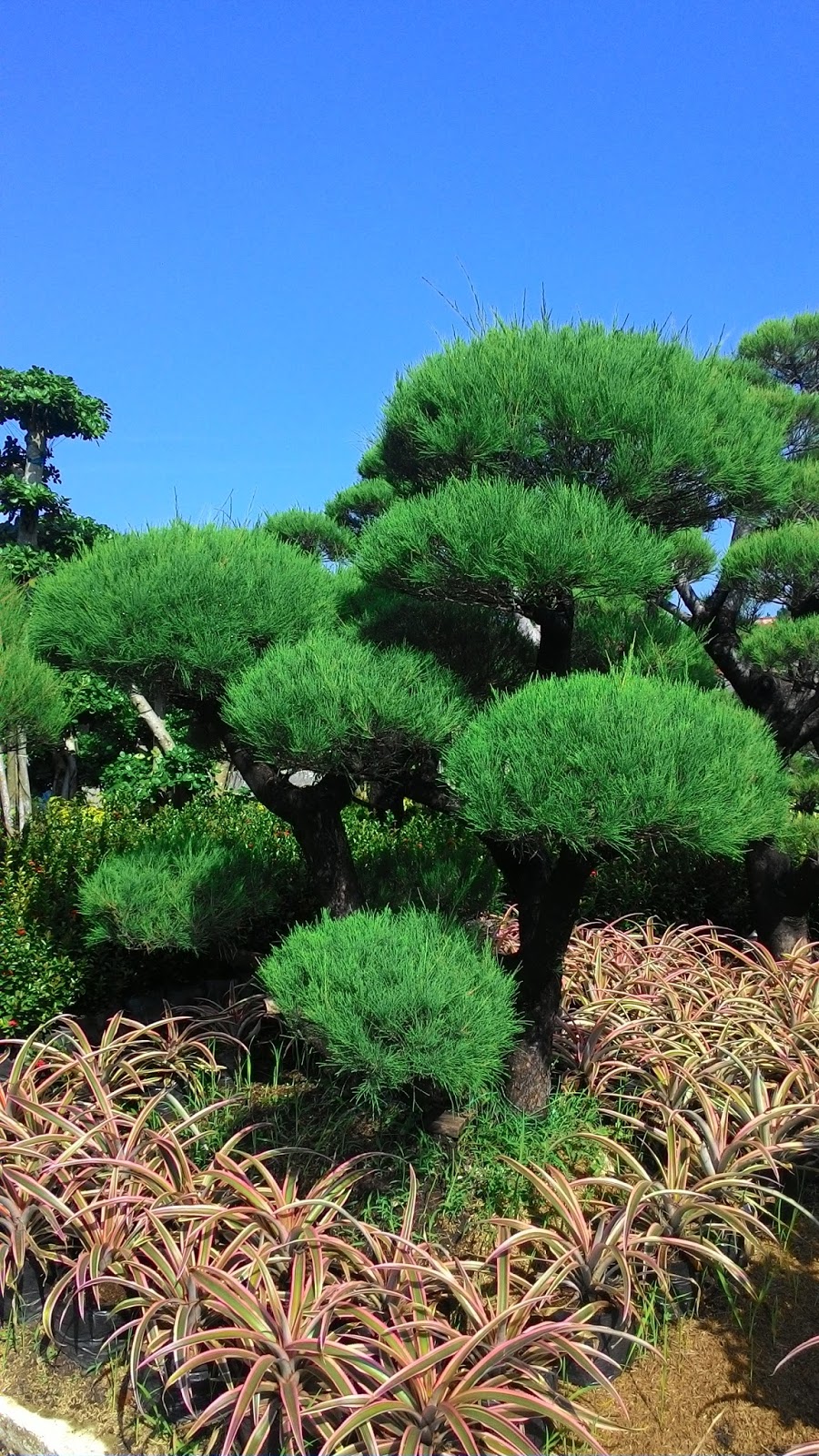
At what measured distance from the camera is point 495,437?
2.53 m

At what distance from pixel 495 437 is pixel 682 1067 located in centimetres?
194

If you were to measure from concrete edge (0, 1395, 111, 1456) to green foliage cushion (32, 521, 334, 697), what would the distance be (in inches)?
68.2

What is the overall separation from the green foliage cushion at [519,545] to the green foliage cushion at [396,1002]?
905 millimetres

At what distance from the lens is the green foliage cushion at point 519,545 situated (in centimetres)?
233

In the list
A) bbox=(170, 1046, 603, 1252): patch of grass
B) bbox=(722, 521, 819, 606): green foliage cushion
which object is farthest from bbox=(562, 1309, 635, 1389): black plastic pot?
bbox=(722, 521, 819, 606): green foliage cushion

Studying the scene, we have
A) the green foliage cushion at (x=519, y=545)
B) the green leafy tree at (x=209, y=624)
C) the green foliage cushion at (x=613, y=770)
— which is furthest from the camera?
the green leafy tree at (x=209, y=624)

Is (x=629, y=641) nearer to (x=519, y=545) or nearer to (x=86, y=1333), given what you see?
(x=519, y=545)

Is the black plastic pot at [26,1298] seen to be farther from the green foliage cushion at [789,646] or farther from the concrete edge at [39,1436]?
the green foliage cushion at [789,646]

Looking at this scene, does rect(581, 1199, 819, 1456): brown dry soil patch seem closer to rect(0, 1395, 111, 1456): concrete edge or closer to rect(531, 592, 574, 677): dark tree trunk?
rect(0, 1395, 111, 1456): concrete edge

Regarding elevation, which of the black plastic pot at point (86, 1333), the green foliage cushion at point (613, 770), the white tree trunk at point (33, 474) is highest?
the white tree trunk at point (33, 474)

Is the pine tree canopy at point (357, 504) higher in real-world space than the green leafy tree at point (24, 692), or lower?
higher

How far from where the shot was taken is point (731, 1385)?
2010 mm

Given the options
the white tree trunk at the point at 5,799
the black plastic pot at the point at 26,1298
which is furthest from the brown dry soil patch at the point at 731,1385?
the white tree trunk at the point at 5,799

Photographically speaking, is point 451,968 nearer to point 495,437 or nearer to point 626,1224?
point 626,1224
